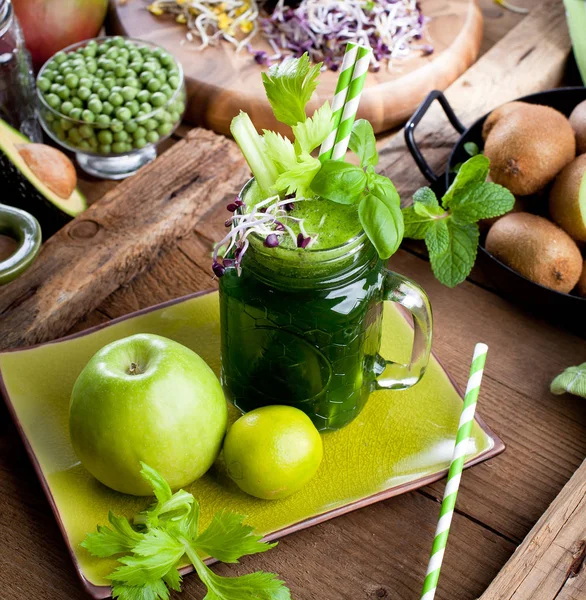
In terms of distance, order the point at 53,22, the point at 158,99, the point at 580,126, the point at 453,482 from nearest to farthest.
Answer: the point at 453,482 → the point at 580,126 → the point at 158,99 → the point at 53,22

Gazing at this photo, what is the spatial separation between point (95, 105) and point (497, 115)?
58cm

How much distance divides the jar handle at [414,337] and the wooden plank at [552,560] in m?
0.20

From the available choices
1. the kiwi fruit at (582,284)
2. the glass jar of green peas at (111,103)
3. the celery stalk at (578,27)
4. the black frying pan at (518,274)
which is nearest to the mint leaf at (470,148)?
the black frying pan at (518,274)

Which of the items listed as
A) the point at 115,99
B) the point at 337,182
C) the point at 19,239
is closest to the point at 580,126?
the point at 337,182

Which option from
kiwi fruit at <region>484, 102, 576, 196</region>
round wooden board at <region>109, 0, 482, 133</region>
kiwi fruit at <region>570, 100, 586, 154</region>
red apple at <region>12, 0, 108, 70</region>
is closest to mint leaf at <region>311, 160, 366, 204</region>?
kiwi fruit at <region>484, 102, 576, 196</region>

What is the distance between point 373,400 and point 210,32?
0.84 metres

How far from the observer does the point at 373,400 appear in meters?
0.90

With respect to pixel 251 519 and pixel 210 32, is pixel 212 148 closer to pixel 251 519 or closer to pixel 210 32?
pixel 210 32

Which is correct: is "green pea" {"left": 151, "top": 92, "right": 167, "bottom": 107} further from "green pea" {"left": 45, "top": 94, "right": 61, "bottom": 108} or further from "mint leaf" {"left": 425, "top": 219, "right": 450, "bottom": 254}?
"mint leaf" {"left": 425, "top": 219, "right": 450, "bottom": 254}

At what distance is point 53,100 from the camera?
1.18m

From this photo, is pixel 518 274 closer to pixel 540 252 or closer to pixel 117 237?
pixel 540 252

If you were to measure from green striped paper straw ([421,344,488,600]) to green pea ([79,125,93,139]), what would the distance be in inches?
26.5

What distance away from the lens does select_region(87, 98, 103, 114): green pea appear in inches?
45.6

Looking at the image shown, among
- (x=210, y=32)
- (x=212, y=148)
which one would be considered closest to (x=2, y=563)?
(x=212, y=148)
